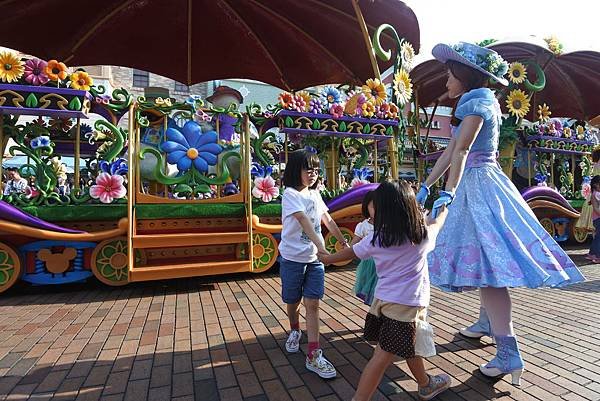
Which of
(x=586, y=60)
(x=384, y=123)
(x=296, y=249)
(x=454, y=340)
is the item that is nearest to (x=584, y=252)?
(x=586, y=60)

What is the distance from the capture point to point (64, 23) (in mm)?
6496

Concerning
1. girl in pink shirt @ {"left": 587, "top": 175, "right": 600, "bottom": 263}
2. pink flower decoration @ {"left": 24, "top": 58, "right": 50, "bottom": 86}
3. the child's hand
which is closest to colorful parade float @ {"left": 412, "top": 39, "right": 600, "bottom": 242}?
girl in pink shirt @ {"left": 587, "top": 175, "right": 600, "bottom": 263}

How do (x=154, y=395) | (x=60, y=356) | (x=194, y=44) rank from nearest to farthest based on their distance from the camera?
(x=154, y=395), (x=60, y=356), (x=194, y=44)

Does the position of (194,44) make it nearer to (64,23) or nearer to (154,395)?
(64,23)

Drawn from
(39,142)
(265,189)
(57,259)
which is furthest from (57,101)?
(265,189)

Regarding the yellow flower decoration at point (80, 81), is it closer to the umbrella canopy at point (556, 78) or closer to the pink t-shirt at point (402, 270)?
the pink t-shirt at point (402, 270)

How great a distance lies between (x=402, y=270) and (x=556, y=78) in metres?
9.34

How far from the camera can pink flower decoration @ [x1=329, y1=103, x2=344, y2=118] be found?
4.98 meters

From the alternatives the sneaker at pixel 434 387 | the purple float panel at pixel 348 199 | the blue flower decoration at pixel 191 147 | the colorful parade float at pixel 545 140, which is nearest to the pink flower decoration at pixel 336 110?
the purple float panel at pixel 348 199

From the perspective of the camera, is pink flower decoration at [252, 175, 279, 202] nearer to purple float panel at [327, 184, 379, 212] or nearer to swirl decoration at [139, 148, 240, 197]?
swirl decoration at [139, 148, 240, 197]

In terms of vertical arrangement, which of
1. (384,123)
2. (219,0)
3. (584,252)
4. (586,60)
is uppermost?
(219,0)

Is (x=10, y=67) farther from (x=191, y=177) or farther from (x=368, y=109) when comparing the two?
(x=368, y=109)

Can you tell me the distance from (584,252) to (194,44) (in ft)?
27.7

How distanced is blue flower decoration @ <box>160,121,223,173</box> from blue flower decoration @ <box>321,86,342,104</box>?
156cm
